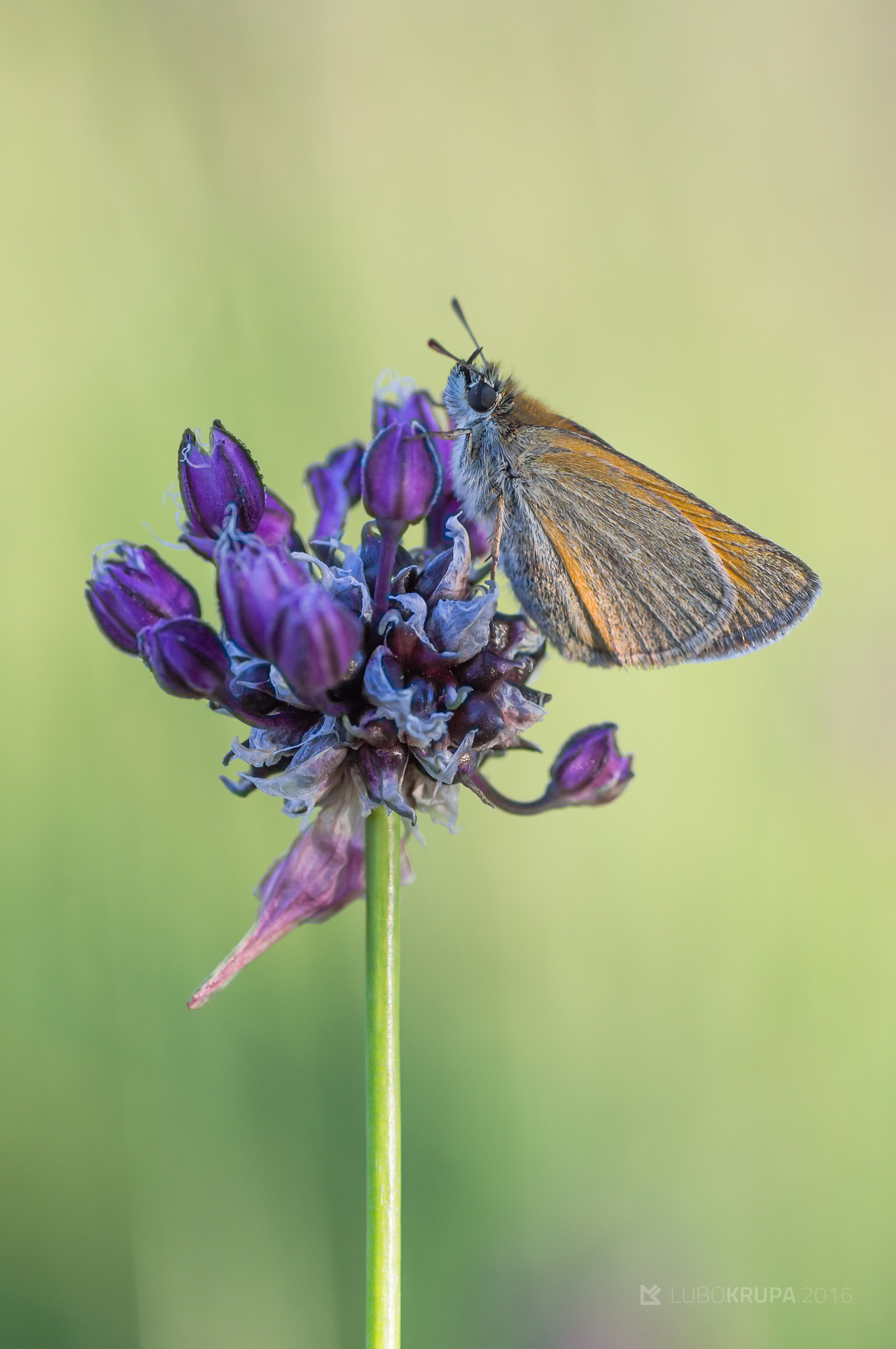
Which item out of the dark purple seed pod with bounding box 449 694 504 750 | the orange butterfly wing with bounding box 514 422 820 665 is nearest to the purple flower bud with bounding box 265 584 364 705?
the dark purple seed pod with bounding box 449 694 504 750

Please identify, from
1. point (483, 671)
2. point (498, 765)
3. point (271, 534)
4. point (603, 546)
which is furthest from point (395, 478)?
point (498, 765)

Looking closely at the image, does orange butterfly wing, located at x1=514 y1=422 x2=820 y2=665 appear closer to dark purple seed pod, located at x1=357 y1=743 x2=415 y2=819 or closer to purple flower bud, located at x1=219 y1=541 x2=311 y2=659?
dark purple seed pod, located at x1=357 y1=743 x2=415 y2=819

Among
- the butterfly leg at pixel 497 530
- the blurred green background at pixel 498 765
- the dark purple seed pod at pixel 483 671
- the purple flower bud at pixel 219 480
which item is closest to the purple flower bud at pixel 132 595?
the purple flower bud at pixel 219 480

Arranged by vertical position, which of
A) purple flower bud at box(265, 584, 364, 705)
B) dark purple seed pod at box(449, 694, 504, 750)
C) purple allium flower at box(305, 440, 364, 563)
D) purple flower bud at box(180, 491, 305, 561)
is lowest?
dark purple seed pod at box(449, 694, 504, 750)

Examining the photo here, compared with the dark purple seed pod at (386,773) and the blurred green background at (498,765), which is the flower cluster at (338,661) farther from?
the blurred green background at (498,765)

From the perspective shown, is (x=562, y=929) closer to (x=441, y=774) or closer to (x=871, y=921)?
(x=871, y=921)

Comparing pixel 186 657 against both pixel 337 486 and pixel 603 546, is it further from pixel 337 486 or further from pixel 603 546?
pixel 603 546

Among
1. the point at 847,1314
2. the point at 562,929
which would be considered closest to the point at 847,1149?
the point at 847,1314
